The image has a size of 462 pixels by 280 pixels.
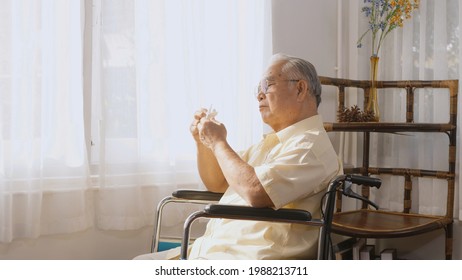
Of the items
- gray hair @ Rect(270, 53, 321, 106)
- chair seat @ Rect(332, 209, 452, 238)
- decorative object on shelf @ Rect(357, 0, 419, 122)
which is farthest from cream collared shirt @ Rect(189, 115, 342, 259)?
decorative object on shelf @ Rect(357, 0, 419, 122)

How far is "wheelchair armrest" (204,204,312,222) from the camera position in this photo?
166 centimetres

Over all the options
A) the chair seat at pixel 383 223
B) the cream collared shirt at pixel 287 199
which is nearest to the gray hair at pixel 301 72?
the cream collared shirt at pixel 287 199

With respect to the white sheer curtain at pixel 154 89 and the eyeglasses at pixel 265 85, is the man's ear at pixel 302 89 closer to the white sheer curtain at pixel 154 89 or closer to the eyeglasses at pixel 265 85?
the eyeglasses at pixel 265 85

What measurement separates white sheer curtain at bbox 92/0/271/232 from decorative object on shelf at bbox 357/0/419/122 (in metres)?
0.61

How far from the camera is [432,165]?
2943 mm

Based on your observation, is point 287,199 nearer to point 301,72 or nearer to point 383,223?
point 301,72

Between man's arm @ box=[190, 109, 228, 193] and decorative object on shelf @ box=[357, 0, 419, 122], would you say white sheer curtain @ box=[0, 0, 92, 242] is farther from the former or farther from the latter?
decorative object on shelf @ box=[357, 0, 419, 122]

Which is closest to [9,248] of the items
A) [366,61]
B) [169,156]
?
[169,156]

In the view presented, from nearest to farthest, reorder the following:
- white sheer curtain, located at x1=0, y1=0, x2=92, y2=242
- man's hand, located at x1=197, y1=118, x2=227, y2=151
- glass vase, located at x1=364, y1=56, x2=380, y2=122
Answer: man's hand, located at x1=197, y1=118, x2=227, y2=151
white sheer curtain, located at x1=0, y1=0, x2=92, y2=242
glass vase, located at x1=364, y1=56, x2=380, y2=122

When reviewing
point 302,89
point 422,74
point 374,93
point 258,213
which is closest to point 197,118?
point 302,89

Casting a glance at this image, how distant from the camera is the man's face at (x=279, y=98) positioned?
1979 mm

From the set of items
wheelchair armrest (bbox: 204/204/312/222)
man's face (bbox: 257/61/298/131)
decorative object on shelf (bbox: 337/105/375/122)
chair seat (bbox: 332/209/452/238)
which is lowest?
chair seat (bbox: 332/209/452/238)

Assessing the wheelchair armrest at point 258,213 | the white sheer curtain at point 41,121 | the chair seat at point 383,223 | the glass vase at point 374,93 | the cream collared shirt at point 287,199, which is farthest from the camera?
the glass vase at point 374,93

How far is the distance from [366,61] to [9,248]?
1855 millimetres
